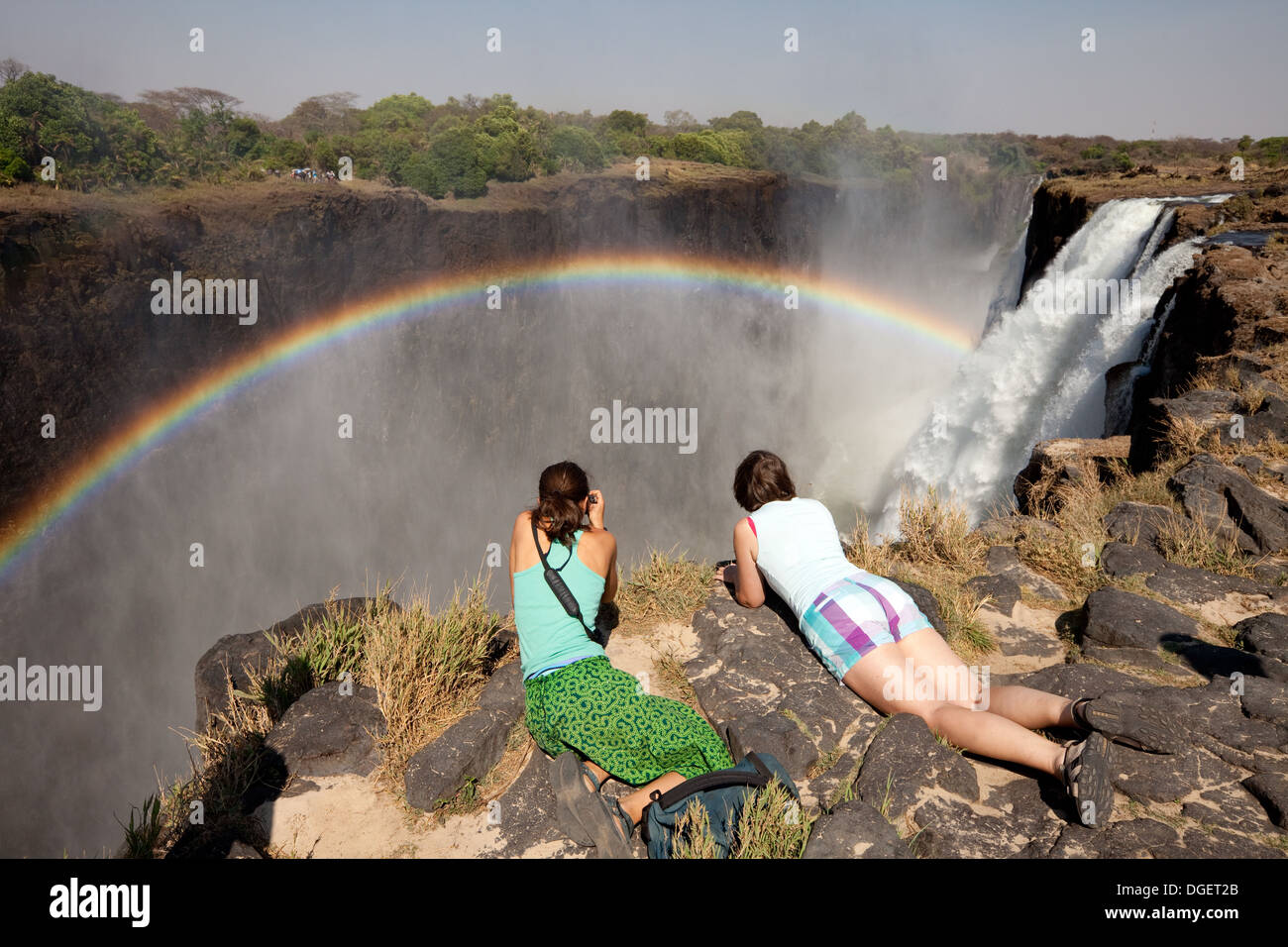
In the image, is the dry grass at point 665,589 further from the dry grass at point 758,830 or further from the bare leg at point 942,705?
the dry grass at point 758,830

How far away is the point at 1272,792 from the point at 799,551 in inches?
78.1

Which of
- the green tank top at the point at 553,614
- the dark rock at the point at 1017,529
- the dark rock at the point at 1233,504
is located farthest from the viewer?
the dark rock at the point at 1017,529

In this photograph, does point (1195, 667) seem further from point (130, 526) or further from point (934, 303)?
point (934, 303)

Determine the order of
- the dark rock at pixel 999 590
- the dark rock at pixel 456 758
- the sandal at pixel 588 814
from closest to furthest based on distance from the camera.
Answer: the sandal at pixel 588 814
the dark rock at pixel 456 758
the dark rock at pixel 999 590

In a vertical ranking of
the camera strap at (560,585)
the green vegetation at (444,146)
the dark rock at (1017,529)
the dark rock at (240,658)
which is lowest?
the dark rock at (240,658)

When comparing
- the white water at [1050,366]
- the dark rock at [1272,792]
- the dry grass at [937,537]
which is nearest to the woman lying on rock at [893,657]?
the dark rock at [1272,792]

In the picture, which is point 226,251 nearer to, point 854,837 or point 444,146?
point 444,146

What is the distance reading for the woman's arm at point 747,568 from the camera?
4016mm

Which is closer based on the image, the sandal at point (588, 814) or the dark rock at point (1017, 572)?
the sandal at point (588, 814)

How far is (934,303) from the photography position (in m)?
45.3

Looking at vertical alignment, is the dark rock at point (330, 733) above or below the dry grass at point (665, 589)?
below

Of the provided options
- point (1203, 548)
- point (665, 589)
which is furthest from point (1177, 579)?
point (665, 589)

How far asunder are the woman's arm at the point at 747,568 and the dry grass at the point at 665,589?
0.51m

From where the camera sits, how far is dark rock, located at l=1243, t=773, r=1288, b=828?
107 inches
